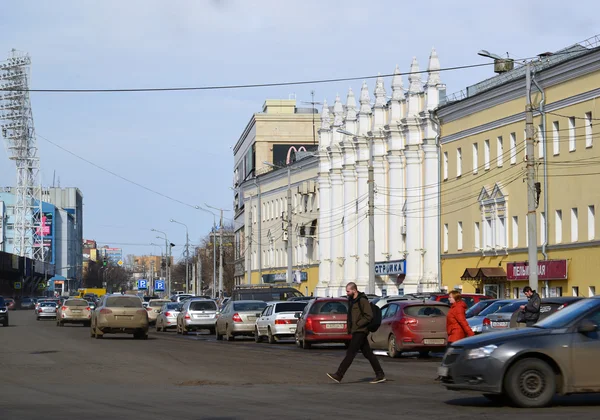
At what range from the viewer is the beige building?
116 metres

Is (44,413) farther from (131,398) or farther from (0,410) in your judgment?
(131,398)

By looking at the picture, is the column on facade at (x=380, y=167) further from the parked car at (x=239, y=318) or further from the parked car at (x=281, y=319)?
the parked car at (x=281, y=319)

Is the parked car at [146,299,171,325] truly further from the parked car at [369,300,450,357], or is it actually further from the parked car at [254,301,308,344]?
the parked car at [369,300,450,357]

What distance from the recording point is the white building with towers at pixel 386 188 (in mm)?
62750

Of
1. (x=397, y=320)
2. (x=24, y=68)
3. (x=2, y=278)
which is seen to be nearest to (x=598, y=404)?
(x=397, y=320)

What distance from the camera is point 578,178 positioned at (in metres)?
48.2

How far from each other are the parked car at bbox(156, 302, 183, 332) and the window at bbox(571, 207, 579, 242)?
19219 mm

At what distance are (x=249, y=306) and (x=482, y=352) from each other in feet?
89.2

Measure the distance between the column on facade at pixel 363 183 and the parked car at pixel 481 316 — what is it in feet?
135

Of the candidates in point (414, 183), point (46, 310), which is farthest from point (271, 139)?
point (414, 183)

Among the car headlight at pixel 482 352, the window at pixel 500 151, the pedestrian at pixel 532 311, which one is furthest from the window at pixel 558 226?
the car headlight at pixel 482 352

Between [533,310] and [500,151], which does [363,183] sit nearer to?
[500,151]

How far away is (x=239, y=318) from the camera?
40.4m

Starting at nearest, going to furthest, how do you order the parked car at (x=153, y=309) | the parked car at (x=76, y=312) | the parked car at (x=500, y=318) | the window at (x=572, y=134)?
A: 1. the parked car at (x=500, y=318)
2. the window at (x=572, y=134)
3. the parked car at (x=76, y=312)
4. the parked car at (x=153, y=309)
